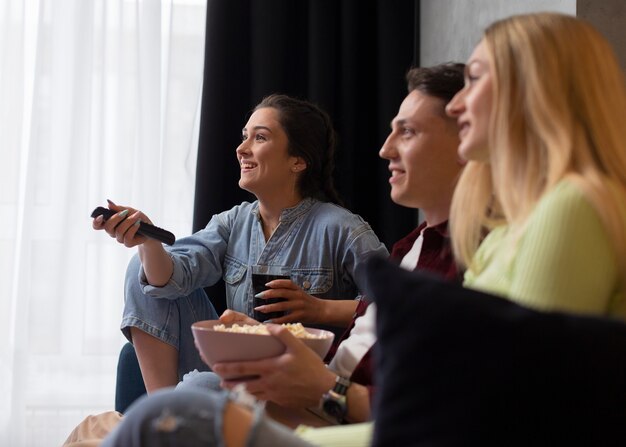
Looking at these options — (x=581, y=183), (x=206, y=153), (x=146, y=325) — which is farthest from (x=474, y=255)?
(x=206, y=153)

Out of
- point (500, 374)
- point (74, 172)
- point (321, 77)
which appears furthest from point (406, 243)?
point (74, 172)

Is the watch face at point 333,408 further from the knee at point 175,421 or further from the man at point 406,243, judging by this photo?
the knee at point 175,421

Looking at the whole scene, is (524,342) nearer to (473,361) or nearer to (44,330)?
(473,361)

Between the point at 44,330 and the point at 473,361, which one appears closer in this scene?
the point at 473,361

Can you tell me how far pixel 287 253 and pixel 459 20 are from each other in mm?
835

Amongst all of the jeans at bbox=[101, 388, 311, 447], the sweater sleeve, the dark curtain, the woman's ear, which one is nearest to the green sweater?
the sweater sleeve

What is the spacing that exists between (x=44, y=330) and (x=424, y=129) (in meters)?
1.89

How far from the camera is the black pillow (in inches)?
32.1

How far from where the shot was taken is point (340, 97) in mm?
3074

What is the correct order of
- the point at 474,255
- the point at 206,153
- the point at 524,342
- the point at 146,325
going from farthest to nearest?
the point at 206,153 → the point at 146,325 → the point at 474,255 → the point at 524,342

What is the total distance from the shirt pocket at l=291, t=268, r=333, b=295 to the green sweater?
1.40m

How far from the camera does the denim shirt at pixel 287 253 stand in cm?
235

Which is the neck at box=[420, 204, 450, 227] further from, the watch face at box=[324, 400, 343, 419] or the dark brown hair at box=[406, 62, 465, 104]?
the watch face at box=[324, 400, 343, 419]

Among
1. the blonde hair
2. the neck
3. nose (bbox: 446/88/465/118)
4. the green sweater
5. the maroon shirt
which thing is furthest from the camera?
the neck
